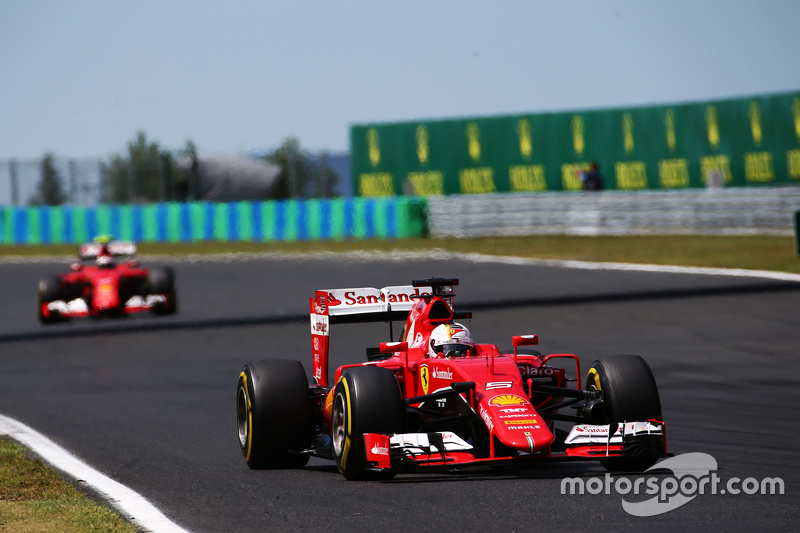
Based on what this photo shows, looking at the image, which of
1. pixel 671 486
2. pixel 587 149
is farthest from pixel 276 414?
pixel 587 149

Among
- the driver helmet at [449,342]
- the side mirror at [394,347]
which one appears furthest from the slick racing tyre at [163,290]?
the driver helmet at [449,342]

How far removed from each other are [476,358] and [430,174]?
106ft

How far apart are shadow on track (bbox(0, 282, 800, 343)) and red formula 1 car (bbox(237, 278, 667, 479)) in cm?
978

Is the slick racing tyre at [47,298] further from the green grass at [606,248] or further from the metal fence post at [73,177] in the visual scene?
the metal fence post at [73,177]

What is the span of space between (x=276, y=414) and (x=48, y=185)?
127ft

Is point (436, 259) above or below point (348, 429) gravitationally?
above

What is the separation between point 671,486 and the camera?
6359 millimetres

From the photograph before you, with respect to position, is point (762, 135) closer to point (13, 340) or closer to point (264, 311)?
point (264, 311)

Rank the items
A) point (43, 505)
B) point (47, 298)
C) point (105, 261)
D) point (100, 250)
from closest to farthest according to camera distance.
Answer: point (43, 505) → point (47, 298) → point (100, 250) → point (105, 261)

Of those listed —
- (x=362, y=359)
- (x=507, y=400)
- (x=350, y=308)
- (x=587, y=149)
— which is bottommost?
(x=362, y=359)

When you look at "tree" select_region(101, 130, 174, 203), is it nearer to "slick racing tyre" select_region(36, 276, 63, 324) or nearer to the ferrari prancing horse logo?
"slick racing tyre" select_region(36, 276, 63, 324)

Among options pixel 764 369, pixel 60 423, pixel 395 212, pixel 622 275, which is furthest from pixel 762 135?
pixel 60 423

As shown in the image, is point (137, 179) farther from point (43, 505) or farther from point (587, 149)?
point (43, 505)

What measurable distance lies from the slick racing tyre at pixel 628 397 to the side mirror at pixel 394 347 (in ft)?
4.79
